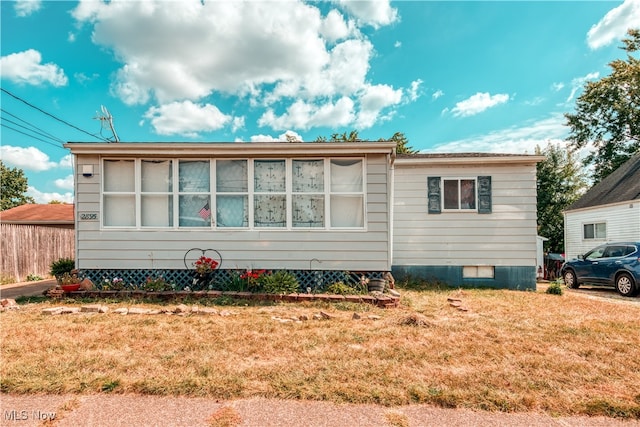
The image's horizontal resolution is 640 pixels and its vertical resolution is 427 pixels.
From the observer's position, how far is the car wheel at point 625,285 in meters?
8.49

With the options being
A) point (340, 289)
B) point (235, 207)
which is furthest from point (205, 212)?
point (340, 289)

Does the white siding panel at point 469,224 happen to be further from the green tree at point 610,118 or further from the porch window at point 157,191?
the green tree at point 610,118

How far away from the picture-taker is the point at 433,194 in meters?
9.05

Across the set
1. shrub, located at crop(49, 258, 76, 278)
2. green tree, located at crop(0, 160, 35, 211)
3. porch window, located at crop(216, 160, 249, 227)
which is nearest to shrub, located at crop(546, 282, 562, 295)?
porch window, located at crop(216, 160, 249, 227)

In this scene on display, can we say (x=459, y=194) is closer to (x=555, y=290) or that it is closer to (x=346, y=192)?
(x=555, y=290)

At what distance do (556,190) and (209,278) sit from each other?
70.9 feet

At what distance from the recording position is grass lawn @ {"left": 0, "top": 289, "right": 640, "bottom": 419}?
8.89ft

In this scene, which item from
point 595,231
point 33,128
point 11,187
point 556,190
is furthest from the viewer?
point 11,187

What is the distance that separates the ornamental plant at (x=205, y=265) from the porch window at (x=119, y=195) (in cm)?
173

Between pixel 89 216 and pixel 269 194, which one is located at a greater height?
pixel 269 194

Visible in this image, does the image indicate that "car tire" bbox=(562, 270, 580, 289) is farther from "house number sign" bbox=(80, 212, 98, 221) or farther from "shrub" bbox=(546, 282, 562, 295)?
"house number sign" bbox=(80, 212, 98, 221)

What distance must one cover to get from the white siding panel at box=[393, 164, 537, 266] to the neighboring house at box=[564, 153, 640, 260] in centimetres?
626

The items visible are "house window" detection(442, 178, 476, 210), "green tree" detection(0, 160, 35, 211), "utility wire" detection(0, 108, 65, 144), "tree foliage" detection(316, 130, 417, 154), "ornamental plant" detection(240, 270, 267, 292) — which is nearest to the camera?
"ornamental plant" detection(240, 270, 267, 292)
